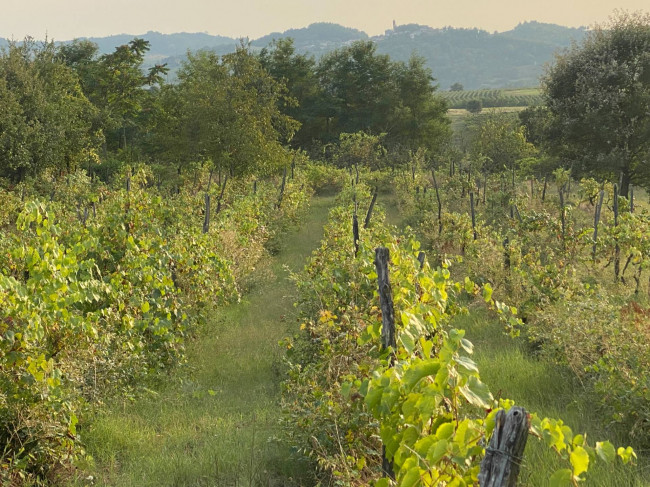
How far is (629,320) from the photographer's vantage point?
6488 mm

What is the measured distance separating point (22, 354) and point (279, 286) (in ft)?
25.0

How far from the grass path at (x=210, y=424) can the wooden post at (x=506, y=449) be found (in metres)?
2.50

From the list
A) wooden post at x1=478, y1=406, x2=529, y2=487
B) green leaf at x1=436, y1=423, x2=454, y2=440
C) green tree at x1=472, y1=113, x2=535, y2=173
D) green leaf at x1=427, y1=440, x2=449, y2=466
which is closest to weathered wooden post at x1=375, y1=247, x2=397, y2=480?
green leaf at x1=436, y1=423, x2=454, y2=440

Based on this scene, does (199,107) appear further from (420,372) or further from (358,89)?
(358,89)

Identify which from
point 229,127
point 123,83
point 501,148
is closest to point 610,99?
point 501,148

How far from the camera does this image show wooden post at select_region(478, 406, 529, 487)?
5.91 ft

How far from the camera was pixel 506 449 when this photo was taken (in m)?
1.82

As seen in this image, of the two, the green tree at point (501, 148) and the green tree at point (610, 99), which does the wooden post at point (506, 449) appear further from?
the green tree at point (501, 148)

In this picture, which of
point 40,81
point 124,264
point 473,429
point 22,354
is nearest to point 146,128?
point 40,81

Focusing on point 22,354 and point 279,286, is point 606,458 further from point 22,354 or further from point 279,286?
point 279,286

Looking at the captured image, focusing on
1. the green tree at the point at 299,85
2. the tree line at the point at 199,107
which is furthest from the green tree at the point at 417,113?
→ the green tree at the point at 299,85

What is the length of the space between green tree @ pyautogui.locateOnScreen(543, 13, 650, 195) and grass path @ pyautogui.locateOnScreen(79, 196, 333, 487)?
17.6 meters

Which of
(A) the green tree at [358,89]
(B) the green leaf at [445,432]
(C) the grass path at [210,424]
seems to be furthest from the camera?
(A) the green tree at [358,89]

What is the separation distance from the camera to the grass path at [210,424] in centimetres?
430
